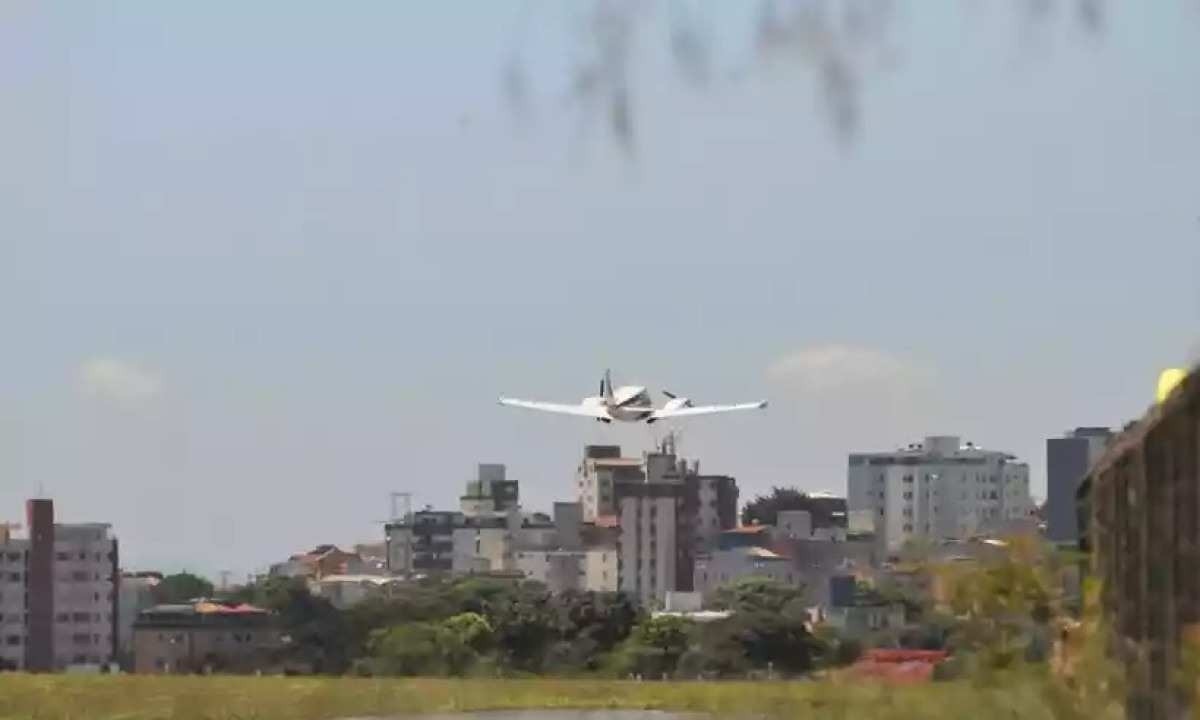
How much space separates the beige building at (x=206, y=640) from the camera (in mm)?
63375

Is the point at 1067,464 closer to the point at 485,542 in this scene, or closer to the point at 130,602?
the point at 130,602

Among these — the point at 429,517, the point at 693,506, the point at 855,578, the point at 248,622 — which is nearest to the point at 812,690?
the point at 855,578

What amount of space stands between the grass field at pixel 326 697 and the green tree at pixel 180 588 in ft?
322

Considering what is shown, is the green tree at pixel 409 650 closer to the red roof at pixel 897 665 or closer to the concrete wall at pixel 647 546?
the red roof at pixel 897 665

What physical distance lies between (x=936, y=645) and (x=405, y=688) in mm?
17459

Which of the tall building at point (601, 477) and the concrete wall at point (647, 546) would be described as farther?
the tall building at point (601, 477)

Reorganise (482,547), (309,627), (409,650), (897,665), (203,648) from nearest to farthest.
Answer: (897,665) < (409,650) < (309,627) < (203,648) < (482,547)

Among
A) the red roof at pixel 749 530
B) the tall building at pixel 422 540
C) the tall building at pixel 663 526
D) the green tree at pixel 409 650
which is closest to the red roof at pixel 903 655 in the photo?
the green tree at pixel 409 650

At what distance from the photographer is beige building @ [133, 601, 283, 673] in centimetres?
6338

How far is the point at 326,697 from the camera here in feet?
81.3

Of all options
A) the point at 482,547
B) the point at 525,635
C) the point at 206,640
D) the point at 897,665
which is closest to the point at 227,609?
the point at 206,640

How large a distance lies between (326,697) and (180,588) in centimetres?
10903

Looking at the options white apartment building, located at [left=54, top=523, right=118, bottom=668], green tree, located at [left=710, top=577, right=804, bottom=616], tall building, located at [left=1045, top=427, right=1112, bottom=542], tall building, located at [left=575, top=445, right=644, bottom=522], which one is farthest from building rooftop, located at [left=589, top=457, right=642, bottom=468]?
tall building, located at [left=1045, top=427, right=1112, bottom=542]

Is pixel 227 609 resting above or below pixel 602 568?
below
